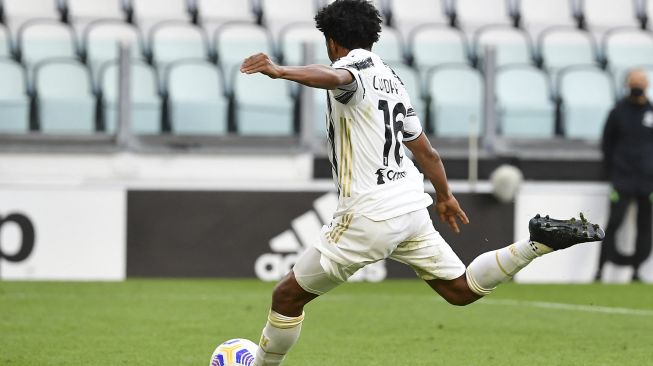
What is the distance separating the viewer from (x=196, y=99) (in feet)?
41.5

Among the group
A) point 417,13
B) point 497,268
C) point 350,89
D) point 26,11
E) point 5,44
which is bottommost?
point 497,268

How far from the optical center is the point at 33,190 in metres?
11.4

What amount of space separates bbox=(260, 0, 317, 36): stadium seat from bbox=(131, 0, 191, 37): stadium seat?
861mm

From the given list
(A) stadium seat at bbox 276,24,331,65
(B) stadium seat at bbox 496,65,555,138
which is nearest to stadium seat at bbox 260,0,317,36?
(A) stadium seat at bbox 276,24,331,65

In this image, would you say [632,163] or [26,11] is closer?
[632,163]

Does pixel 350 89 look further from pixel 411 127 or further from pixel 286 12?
pixel 286 12

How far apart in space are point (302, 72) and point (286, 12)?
31.4 feet

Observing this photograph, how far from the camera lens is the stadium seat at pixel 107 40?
1273 cm

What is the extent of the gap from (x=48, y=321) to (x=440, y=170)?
3691mm

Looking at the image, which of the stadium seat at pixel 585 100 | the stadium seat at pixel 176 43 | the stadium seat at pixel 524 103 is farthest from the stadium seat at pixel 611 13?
the stadium seat at pixel 176 43

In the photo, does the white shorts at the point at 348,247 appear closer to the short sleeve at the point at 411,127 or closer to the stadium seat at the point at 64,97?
the short sleeve at the point at 411,127

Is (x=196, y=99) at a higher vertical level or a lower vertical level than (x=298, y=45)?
lower

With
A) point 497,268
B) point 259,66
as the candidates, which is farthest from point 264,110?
point 259,66

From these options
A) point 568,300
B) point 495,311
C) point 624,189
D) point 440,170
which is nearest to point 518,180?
point 624,189
